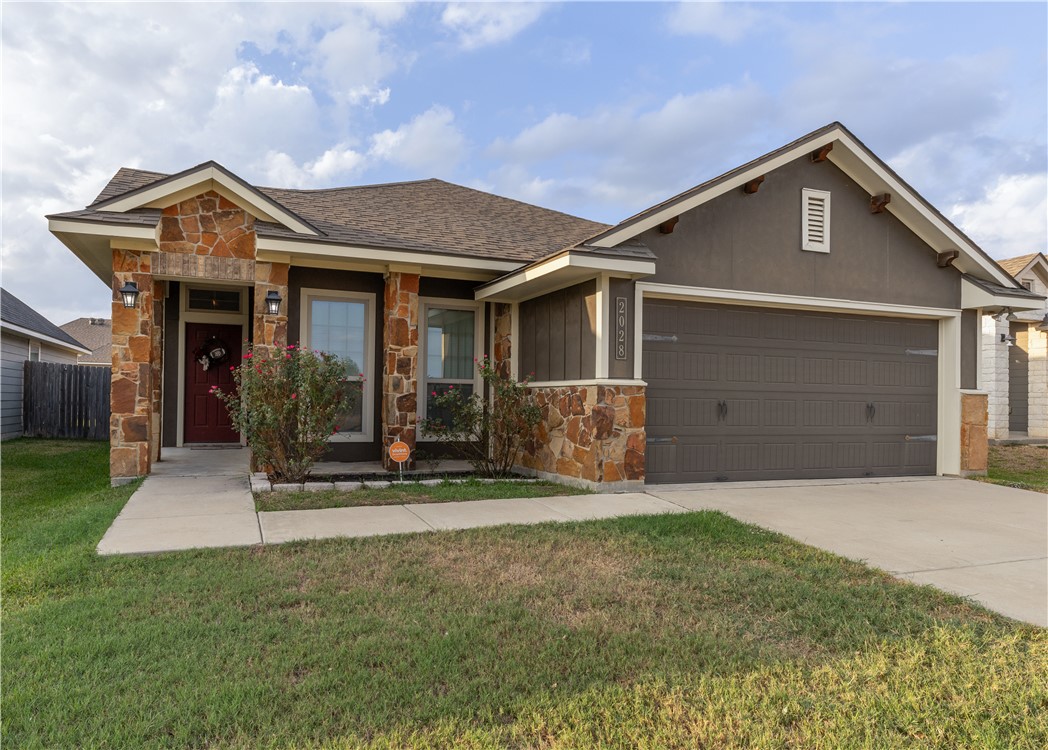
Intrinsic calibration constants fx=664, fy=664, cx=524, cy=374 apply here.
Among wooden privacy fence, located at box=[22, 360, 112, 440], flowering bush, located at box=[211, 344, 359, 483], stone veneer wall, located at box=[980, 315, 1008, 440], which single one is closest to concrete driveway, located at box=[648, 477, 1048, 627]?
flowering bush, located at box=[211, 344, 359, 483]

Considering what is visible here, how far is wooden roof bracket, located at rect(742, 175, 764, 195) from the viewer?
8.48 m

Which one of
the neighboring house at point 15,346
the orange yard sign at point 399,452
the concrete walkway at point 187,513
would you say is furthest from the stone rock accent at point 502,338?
the neighboring house at point 15,346

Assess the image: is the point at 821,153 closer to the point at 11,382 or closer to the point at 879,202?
the point at 879,202

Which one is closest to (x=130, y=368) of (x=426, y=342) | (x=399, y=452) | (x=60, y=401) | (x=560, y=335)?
(x=399, y=452)

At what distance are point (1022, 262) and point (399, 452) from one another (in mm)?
17012

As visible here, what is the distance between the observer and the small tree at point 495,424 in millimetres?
8688

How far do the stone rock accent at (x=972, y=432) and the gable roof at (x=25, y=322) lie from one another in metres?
18.7

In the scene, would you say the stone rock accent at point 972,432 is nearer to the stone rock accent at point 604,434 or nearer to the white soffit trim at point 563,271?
the stone rock accent at point 604,434

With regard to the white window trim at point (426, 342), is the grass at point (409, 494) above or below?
below

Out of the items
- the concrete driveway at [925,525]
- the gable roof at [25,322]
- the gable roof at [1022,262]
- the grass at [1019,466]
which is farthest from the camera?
the gable roof at [1022,262]

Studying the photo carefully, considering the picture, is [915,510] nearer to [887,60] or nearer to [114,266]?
[887,60]

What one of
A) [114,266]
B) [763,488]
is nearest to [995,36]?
[763,488]

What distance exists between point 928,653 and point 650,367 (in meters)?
5.23

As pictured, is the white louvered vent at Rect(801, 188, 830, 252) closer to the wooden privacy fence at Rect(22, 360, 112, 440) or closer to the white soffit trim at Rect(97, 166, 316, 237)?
the white soffit trim at Rect(97, 166, 316, 237)
